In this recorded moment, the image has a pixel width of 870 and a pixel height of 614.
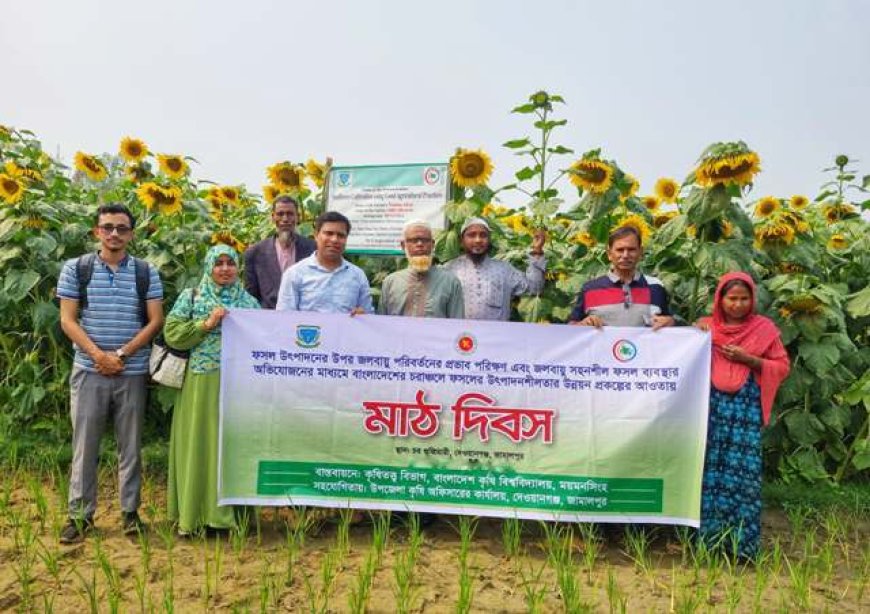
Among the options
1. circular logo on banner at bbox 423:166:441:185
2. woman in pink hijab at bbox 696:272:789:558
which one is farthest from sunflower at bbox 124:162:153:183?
woman in pink hijab at bbox 696:272:789:558

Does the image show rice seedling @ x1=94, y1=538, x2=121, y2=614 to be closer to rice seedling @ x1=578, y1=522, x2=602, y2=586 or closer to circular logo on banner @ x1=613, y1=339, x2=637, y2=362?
rice seedling @ x1=578, y1=522, x2=602, y2=586

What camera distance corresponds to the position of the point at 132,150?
607 cm

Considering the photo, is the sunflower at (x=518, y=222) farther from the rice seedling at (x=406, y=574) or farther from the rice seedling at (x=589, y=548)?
the rice seedling at (x=406, y=574)

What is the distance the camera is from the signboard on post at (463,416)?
12.5 feet

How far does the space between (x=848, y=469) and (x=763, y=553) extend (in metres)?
1.77

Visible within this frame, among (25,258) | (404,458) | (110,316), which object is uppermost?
(25,258)

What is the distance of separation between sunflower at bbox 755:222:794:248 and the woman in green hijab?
3.27 metres

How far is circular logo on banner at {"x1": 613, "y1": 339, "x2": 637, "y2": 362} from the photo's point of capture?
3.86 m

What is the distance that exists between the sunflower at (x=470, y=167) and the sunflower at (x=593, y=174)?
25.4 inches

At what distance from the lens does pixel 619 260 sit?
12.9 ft

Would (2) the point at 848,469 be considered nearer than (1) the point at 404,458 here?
No

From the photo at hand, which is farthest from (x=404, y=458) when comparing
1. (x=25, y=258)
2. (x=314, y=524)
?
(x=25, y=258)

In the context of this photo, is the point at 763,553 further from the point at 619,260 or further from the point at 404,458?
the point at 404,458

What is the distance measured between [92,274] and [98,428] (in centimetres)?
84
